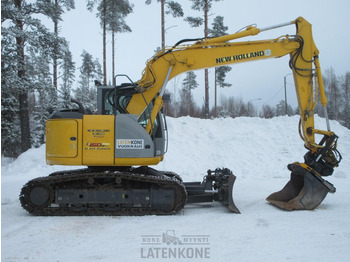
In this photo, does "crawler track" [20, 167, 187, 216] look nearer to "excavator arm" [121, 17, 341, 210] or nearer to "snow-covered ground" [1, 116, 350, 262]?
"snow-covered ground" [1, 116, 350, 262]

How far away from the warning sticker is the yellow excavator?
21 mm

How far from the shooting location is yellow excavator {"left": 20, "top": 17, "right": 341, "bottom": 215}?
6.41 metres

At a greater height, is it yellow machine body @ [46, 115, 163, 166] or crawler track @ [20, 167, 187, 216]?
yellow machine body @ [46, 115, 163, 166]

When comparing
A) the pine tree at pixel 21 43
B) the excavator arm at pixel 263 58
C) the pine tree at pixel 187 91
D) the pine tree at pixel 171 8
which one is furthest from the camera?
the pine tree at pixel 187 91

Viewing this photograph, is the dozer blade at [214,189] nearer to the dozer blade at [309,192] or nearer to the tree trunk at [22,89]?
the dozer blade at [309,192]

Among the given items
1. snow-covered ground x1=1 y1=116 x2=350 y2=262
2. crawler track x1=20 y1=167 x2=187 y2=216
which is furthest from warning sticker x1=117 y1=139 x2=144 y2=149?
snow-covered ground x1=1 y1=116 x2=350 y2=262

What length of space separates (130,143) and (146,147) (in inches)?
13.5

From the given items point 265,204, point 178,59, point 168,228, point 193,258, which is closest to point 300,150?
point 265,204

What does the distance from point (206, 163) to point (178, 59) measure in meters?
7.08

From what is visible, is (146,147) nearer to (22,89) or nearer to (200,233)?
(200,233)

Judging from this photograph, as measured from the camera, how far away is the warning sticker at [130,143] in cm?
645

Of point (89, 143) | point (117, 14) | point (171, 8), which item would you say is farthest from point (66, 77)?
point (89, 143)

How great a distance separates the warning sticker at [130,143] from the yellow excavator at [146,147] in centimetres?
2

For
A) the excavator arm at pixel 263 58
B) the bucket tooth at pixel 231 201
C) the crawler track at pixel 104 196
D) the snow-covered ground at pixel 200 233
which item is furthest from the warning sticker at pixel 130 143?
the bucket tooth at pixel 231 201
